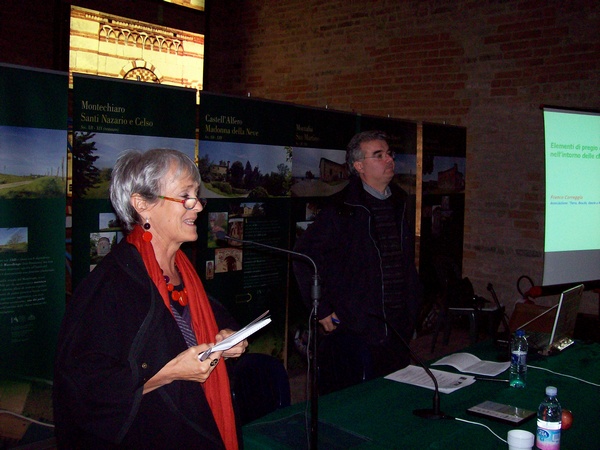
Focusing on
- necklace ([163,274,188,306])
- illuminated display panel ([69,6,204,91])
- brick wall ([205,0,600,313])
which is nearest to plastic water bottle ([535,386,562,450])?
necklace ([163,274,188,306])

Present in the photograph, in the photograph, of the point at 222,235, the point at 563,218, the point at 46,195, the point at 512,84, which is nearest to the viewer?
the point at 222,235

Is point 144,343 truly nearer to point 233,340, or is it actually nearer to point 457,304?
point 233,340

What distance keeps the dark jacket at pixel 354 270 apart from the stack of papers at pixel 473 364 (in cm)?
44

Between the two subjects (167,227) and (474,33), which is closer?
(167,227)

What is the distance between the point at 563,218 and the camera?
383 centimetres

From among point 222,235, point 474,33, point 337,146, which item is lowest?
point 222,235

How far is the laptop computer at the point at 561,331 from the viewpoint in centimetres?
289

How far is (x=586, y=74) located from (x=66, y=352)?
550 cm

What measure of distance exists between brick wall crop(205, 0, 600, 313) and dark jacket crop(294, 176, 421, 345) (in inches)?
128

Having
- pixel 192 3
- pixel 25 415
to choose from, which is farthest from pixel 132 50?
pixel 25 415

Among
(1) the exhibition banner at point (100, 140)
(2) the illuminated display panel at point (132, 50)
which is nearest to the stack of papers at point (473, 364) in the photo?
(1) the exhibition banner at point (100, 140)

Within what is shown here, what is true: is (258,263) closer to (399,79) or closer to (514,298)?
(514,298)

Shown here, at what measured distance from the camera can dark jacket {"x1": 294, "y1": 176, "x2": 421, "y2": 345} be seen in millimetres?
3191

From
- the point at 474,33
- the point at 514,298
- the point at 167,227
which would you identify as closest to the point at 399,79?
the point at 474,33
